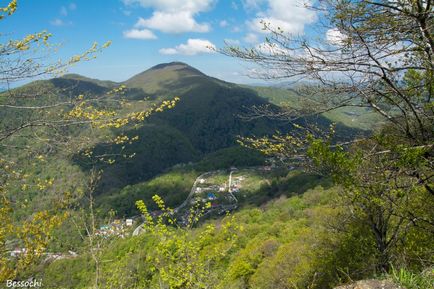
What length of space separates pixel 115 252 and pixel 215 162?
8201 centimetres

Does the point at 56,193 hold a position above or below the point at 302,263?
above

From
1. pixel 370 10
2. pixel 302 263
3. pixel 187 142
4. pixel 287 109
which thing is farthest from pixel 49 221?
pixel 187 142

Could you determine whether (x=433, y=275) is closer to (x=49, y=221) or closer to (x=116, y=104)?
(x=116, y=104)

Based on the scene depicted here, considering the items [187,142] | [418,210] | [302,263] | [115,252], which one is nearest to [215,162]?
[187,142]

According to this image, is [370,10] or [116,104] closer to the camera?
[370,10]

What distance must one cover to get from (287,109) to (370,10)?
228 centimetres

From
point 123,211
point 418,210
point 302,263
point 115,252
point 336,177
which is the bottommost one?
point 123,211

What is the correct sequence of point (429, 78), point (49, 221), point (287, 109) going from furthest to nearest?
point (287, 109), point (49, 221), point (429, 78)

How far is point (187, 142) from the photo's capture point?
165 m

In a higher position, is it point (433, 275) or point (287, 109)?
point (287, 109)

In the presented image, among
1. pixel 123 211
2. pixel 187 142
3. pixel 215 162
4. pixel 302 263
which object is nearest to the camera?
pixel 302 263

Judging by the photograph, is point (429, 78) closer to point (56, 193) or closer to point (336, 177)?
point (336, 177)

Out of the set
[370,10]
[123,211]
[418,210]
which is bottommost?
[123,211]

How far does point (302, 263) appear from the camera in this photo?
54.6ft
